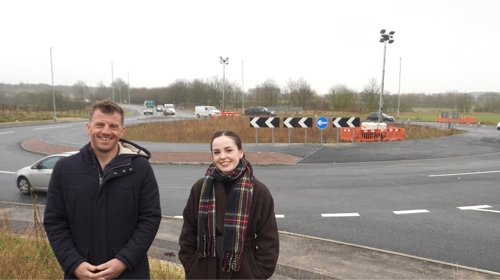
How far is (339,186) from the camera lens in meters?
10.2

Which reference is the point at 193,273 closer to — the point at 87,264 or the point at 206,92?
the point at 87,264

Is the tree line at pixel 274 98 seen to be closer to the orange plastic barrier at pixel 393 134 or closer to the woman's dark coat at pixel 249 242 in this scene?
the orange plastic barrier at pixel 393 134

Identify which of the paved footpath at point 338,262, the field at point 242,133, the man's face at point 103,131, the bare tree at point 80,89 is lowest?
the paved footpath at point 338,262

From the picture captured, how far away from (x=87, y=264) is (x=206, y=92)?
250ft

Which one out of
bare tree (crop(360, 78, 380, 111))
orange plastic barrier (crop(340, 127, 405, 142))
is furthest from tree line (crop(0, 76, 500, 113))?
orange plastic barrier (crop(340, 127, 405, 142))

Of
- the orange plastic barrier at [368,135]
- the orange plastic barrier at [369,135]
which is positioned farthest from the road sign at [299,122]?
the orange plastic barrier at [369,135]

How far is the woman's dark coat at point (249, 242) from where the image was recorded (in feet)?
7.77

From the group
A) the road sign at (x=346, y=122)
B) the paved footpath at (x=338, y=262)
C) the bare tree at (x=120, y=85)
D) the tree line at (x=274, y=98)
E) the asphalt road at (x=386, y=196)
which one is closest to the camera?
the paved footpath at (x=338, y=262)

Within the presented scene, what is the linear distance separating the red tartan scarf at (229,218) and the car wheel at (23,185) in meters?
8.95

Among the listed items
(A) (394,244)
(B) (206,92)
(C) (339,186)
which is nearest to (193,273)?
(A) (394,244)

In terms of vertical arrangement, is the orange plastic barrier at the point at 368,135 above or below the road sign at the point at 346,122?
below

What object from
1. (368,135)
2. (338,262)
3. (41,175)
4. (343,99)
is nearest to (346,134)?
(368,135)

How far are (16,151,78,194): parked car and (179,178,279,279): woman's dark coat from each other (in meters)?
7.89

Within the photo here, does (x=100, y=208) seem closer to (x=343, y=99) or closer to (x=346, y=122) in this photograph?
(x=346, y=122)
